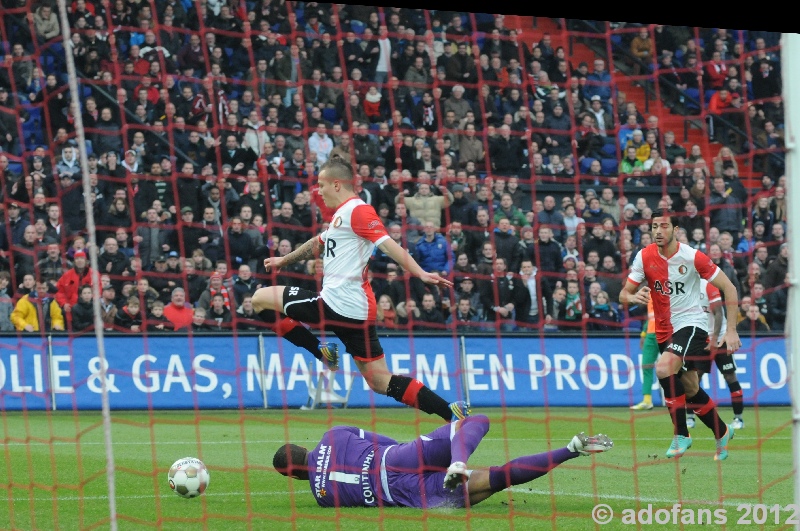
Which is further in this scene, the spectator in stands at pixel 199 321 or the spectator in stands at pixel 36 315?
the spectator in stands at pixel 199 321

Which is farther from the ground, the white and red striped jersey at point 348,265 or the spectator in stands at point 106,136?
the spectator in stands at point 106,136

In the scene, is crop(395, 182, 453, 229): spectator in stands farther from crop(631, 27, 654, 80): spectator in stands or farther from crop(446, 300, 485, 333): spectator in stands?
crop(631, 27, 654, 80): spectator in stands

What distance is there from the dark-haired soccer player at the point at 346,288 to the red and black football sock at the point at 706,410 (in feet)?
8.61

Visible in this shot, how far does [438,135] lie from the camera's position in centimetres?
1366

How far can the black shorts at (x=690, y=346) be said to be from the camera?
9594 millimetres

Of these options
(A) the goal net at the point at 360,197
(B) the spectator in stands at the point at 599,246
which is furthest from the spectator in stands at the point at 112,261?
(B) the spectator in stands at the point at 599,246

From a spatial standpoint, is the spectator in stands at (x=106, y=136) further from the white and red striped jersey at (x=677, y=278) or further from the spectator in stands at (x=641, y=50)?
the spectator in stands at (x=641, y=50)

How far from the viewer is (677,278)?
32.5ft

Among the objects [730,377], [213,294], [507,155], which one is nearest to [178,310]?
[213,294]

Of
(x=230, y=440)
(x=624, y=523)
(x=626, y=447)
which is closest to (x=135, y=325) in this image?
(x=230, y=440)

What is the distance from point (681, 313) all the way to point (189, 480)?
15.0 ft

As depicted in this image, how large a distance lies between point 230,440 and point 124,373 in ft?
12.0

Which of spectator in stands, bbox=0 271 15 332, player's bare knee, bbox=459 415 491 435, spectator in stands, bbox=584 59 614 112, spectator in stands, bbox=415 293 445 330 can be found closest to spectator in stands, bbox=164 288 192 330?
spectator in stands, bbox=0 271 15 332

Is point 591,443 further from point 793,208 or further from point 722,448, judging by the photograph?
point 722,448
